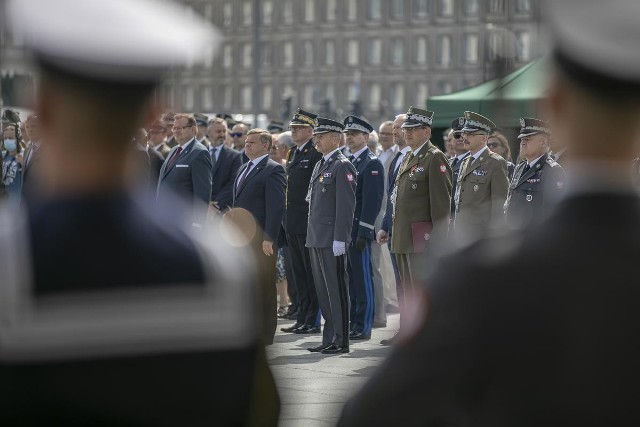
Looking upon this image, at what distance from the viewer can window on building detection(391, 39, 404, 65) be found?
122 metres

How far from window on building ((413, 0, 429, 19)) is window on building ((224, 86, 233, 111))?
1710 centimetres

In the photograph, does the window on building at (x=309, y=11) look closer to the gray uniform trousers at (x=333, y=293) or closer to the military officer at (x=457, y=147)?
the military officer at (x=457, y=147)

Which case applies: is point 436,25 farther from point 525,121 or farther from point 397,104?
point 525,121

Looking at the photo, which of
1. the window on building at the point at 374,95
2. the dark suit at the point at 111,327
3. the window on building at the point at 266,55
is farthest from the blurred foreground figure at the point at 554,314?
the window on building at the point at 266,55

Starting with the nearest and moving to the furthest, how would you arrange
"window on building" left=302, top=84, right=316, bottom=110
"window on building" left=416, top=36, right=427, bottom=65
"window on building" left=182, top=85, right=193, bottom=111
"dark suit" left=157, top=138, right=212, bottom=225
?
1. "dark suit" left=157, top=138, right=212, bottom=225
2. "window on building" left=416, top=36, right=427, bottom=65
3. "window on building" left=302, top=84, right=316, bottom=110
4. "window on building" left=182, top=85, right=193, bottom=111

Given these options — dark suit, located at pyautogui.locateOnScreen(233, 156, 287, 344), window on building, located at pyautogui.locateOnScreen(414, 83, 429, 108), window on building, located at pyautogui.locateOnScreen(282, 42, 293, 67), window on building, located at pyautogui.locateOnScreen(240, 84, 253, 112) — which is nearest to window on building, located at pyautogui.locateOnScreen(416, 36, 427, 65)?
window on building, located at pyautogui.locateOnScreen(414, 83, 429, 108)

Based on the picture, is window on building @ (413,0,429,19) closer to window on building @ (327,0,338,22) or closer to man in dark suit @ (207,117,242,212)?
window on building @ (327,0,338,22)

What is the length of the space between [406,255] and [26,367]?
1064cm

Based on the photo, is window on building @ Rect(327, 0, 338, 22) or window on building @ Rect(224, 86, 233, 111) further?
window on building @ Rect(224, 86, 233, 111)

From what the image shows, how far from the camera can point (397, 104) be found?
120875mm

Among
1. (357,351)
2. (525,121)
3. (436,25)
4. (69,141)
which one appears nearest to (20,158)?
(357,351)

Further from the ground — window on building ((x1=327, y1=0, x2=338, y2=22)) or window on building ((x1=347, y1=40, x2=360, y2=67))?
window on building ((x1=327, y1=0, x2=338, y2=22))

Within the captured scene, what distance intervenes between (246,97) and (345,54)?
9666 millimetres

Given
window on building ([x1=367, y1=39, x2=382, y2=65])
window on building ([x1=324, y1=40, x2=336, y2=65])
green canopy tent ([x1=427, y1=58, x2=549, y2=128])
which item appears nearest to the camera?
green canopy tent ([x1=427, y1=58, x2=549, y2=128])
